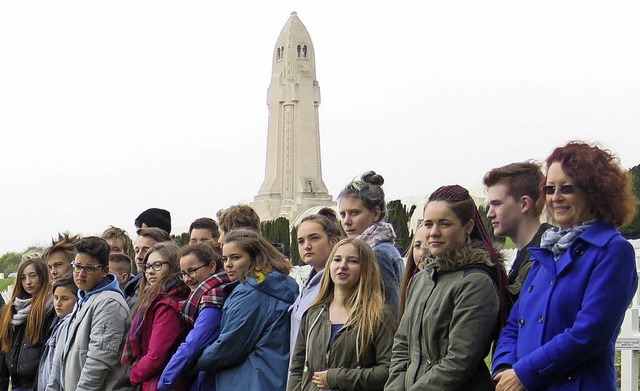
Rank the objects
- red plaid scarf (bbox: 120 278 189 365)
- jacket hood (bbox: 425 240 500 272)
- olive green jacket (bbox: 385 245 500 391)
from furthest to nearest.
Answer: red plaid scarf (bbox: 120 278 189 365) → jacket hood (bbox: 425 240 500 272) → olive green jacket (bbox: 385 245 500 391)

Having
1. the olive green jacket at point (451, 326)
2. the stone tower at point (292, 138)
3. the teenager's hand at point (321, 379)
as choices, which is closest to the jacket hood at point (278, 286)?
the teenager's hand at point (321, 379)

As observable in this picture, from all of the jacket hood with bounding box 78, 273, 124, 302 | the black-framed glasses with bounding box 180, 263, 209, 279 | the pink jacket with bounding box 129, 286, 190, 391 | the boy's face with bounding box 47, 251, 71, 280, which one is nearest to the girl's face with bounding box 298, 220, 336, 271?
the black-framed glasses with bounding box 180, 263, 209, 279

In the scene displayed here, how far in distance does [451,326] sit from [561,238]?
57 centimetres

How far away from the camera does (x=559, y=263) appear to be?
3.12 metres

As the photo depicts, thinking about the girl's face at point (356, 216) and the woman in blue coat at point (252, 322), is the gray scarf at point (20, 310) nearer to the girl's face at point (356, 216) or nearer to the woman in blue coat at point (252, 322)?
the woman in blue coat at point (252, 322)

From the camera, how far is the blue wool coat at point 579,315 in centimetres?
295

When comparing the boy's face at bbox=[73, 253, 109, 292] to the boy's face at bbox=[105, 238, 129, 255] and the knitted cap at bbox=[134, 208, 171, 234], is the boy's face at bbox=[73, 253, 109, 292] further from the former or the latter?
the knitted cap at bbox=[134, 208, 171, 234]

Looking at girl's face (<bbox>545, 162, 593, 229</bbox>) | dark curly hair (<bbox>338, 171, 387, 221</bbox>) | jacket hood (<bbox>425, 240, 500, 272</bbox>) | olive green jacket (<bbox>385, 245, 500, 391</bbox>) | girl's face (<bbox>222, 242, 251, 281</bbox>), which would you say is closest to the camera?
girl's face (<bbox>545, 162, 593, 229</bbox>)

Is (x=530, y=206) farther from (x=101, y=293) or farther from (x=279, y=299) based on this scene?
(x=101, y=293)

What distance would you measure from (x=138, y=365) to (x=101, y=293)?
0.72 m

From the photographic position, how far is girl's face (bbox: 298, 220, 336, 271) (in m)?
4.70

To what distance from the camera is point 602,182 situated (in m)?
3.15

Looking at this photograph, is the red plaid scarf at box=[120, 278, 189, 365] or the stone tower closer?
the red plaid scarf at box=[120, 278, 189, 365]

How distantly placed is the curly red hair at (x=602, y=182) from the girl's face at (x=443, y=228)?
589mm
